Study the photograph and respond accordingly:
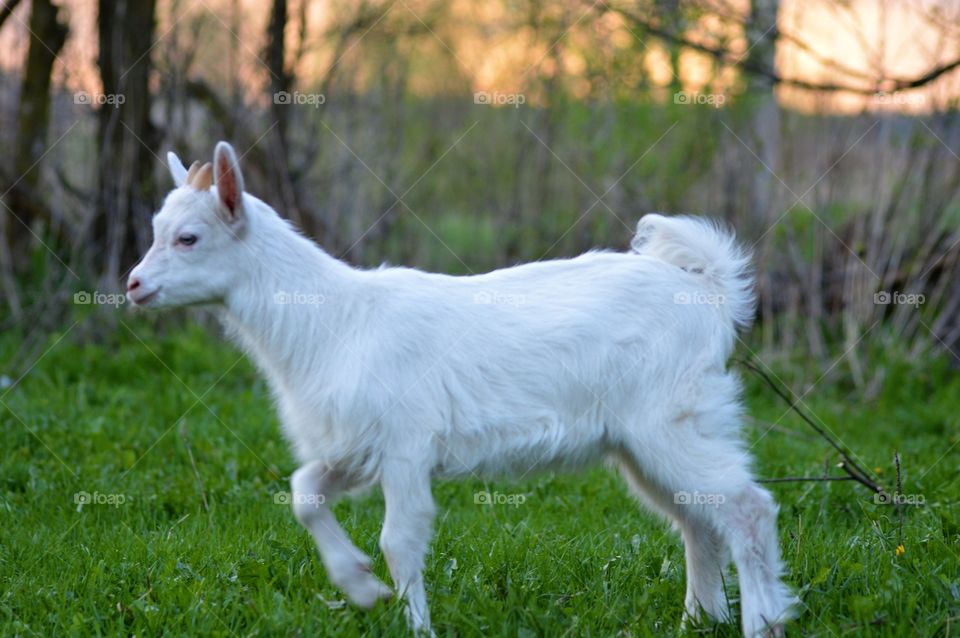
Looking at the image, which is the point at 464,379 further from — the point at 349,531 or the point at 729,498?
the point at 349,531

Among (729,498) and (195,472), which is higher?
(729,498)

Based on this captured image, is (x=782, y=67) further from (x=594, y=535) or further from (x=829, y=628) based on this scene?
(x=829, y=628)

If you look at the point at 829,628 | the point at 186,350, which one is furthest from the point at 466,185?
the point at 829,628

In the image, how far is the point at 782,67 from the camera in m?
8.36

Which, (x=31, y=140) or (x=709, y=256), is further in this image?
(x=31, y=140)

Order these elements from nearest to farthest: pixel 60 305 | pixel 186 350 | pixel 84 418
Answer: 1. pixel 84 418
2. pixel 186 350
3. pixel 60 305

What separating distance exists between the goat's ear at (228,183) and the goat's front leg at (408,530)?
1.06 metres

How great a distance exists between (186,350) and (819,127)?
5045mm

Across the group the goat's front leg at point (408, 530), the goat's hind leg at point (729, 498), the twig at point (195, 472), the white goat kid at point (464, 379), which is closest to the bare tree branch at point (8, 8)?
the twig at point (195, 472)

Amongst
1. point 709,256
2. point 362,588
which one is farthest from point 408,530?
point 709,256

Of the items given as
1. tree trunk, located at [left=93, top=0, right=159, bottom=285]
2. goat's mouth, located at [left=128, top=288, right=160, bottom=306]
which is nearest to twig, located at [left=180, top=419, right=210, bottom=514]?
goat's mouth, located at [left=128, top=288, right=160, bottom=306]

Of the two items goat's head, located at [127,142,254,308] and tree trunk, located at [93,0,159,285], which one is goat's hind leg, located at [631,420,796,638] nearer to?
goat's head, located at [127,142,254,308]

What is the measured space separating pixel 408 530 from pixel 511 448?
462 millimetres

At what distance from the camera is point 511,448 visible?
380 cm
